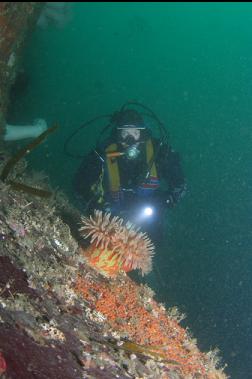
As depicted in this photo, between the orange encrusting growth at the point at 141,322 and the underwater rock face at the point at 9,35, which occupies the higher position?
the underwater rock face at the point at 9,35

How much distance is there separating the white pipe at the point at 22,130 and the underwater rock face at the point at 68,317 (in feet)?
14.9

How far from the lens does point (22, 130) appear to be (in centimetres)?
842

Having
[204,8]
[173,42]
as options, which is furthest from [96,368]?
[204,8]

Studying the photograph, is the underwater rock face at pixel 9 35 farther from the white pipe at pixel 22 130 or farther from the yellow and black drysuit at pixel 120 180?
the yellow and black drysuit at pixel 120 180

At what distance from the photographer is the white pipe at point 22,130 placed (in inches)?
316

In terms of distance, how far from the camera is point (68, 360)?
2068mm

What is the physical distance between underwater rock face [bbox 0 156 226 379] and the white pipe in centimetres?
455

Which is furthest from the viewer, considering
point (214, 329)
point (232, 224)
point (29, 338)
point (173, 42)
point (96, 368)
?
point (173, 42)

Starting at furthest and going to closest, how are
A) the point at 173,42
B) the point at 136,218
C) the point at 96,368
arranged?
1. the point at 173,42
2. the point at 136,218
3. the point at 96,368

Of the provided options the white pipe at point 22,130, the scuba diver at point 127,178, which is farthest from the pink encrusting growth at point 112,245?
the white pipe at point 22,130

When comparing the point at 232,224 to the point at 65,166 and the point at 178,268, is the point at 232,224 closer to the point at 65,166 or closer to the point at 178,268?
the point at 178,268

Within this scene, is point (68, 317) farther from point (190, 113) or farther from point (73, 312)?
point (190, 113)

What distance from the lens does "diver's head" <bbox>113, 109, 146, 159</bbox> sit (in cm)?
Result: 634

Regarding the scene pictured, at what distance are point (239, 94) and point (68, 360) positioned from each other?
78.0 meters
